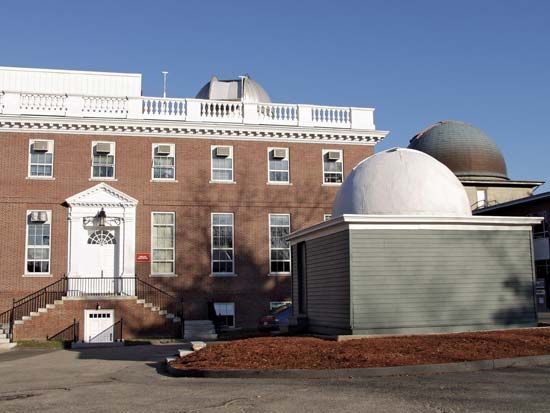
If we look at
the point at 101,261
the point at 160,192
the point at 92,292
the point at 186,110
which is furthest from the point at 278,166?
the point at 92,292

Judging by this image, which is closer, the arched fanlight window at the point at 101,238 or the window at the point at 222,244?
the arched fanlight window at the point at 101,238

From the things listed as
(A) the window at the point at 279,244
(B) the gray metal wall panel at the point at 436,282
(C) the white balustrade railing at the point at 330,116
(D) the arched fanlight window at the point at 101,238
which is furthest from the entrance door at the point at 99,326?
(C) the white balustrade railing at the point at 330,116

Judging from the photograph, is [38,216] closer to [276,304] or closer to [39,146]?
[39,146]

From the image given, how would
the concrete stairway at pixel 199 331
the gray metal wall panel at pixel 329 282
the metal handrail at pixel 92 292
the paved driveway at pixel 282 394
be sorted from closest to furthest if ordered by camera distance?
the paved driveway at pixel 282 394 → the gray metal wall panel at pixel 329 282 → the concrete stairway at pixel 199 331 → the metal handrail at pixel 92 292

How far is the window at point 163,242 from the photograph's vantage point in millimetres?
28781

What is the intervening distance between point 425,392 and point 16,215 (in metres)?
21.9

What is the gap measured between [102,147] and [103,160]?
58 cm

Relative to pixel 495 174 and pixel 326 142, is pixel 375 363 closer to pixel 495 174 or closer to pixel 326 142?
pixel 326 142

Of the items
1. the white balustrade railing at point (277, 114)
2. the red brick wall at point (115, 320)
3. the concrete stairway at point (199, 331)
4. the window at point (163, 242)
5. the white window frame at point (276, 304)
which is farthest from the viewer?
the white balustrade railing at point (277, 114)

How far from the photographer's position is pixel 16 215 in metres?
27.8

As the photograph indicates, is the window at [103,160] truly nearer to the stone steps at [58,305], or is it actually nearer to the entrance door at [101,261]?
the entrance door at [101,261]

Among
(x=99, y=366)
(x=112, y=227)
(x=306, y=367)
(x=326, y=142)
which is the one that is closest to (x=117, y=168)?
(x=112, y=227)

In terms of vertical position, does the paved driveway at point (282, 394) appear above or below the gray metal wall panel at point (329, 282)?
below

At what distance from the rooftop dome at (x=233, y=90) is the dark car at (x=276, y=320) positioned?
12540 mm
